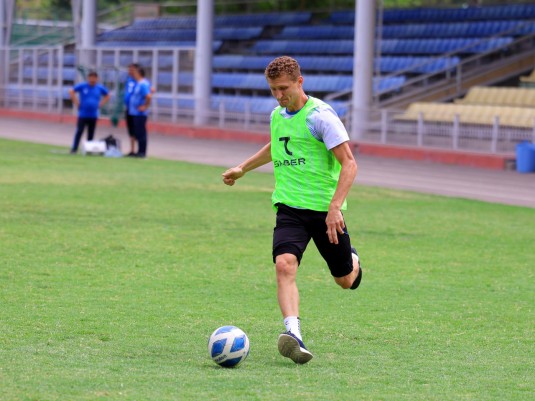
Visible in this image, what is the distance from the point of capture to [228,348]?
655 cm

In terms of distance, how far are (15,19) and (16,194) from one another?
40154 millimetres

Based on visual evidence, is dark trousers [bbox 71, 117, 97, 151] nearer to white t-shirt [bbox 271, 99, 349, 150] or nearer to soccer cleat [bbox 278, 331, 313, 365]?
white t-shirt [bbox 271, 99, 349, 150]

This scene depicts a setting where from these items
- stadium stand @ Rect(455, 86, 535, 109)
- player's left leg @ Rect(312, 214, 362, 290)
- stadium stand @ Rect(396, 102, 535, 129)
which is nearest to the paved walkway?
stadium stand @ Rect(396, 102, 535, 129)

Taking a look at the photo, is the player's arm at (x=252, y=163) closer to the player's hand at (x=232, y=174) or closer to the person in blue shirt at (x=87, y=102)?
the player's hand at (x=232, y=174)

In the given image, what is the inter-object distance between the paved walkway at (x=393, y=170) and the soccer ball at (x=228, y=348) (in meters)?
12.0

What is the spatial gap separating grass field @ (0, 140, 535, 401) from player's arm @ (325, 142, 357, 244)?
0.80m

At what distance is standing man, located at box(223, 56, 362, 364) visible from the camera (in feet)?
22.6

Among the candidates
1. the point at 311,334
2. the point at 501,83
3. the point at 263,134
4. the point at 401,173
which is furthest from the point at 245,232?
the point at 501,83

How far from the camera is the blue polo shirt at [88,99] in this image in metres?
25.0

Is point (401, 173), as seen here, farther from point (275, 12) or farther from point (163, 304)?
point (275, 12)

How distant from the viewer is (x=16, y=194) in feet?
54.9

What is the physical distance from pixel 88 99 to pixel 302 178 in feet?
60.5

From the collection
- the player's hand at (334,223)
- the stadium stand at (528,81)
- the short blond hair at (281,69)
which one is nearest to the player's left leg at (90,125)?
the stadium stand at (528,81)

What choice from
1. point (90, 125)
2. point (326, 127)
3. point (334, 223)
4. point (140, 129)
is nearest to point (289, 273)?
point (334, 223)
